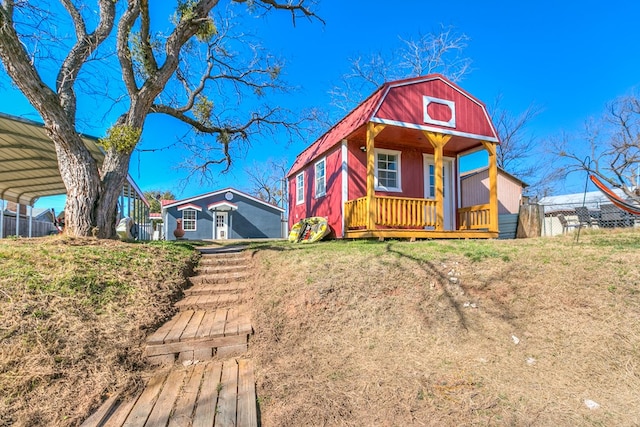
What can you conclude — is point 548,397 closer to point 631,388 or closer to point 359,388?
point 631,388

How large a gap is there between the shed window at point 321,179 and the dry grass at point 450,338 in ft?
15.7

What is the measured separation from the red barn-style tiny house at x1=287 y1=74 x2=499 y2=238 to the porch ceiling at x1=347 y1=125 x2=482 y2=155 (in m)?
0.03

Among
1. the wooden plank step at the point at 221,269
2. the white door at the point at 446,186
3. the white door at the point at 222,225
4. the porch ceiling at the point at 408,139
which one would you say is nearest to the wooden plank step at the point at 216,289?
the wooden plank step at the point at 221,269

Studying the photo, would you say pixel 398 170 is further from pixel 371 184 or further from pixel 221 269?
pixel 221 269

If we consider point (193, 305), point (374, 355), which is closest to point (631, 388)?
point (374, 355)

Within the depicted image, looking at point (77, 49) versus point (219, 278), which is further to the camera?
point (77, 49)

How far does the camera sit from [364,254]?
481 centimetres

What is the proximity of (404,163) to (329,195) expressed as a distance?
253 centimetres

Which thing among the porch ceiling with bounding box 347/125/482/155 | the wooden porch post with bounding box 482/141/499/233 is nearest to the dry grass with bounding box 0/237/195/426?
the porch ceiling with bounding box 347/125/482/155

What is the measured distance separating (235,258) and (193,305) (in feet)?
6.15

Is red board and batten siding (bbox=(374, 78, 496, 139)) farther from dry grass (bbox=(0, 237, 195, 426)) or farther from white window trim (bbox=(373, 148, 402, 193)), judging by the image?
dry grass (bbox=(0, 237, 195, 426))

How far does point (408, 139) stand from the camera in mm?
8711

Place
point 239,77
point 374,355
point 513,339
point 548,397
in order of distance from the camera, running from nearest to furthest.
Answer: point 548,397 → point 374,355 → point 513,339 → point 239,77

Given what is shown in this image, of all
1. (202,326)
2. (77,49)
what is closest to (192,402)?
(202,326)
